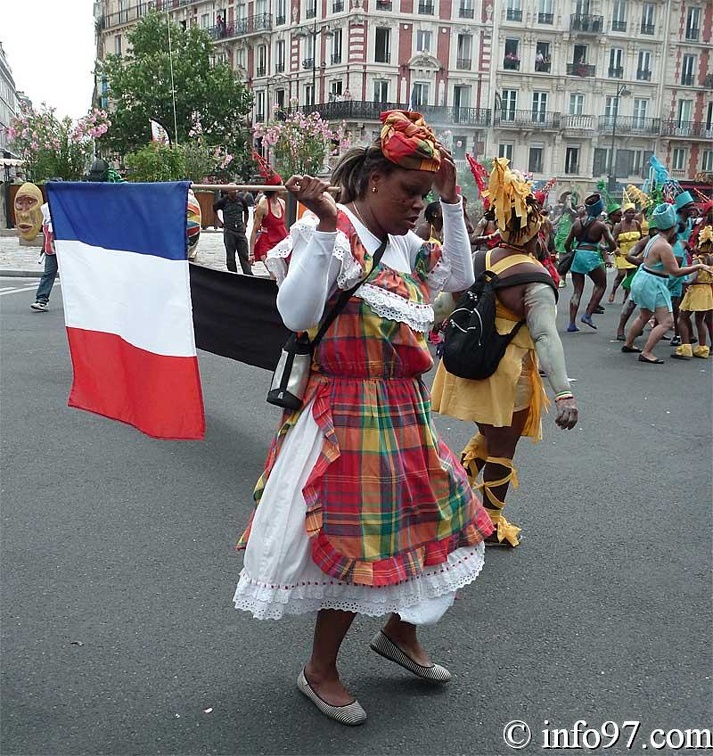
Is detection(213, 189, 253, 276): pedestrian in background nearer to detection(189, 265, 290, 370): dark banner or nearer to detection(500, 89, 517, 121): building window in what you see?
detection(189, 265, 290, 370): dark banner

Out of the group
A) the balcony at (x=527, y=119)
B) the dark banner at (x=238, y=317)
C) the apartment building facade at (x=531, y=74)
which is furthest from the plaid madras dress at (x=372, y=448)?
the balcony at (x=527, y=119)

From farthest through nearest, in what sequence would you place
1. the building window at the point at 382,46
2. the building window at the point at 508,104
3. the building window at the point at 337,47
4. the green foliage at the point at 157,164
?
the building window at the point at 508,104 → the building window at the point at 337,47 → the building window at the point at 382,46 → the green foliage at the point at 157,164

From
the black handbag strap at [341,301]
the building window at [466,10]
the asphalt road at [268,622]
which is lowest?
the asphalt road at [268,622]

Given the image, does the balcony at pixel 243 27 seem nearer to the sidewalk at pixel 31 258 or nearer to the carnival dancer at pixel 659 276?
the sidewalk at pixel 31 258

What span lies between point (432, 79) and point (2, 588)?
57.7 metres

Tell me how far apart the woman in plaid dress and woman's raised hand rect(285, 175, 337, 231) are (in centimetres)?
11

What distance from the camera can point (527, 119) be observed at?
5809 cm

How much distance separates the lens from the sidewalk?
57.2ft

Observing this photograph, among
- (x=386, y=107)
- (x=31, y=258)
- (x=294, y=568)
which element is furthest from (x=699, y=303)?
(x=386, y=107)

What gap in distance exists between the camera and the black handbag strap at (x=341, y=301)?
8.44 ft

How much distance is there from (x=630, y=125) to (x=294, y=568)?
62.7 metres

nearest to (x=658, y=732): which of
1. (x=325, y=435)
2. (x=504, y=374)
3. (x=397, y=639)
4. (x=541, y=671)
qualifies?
(x=541, y=671)

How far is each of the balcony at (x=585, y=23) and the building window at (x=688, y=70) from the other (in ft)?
22.4

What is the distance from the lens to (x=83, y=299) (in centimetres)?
480
